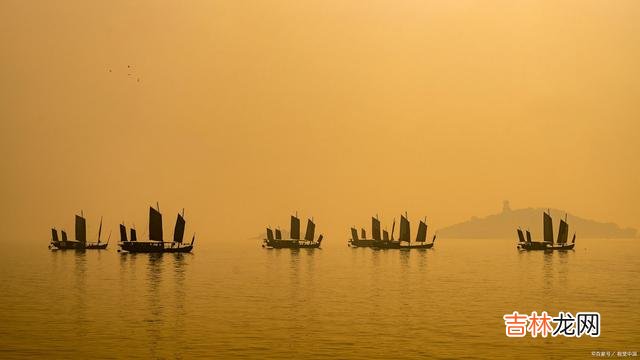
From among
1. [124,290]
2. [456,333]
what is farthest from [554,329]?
[124,290]

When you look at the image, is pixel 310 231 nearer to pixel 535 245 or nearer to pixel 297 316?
pixel 535 245

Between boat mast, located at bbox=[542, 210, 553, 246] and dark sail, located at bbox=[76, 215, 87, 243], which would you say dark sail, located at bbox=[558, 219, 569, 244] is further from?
dark sail, located at bbox=[76, 215, 87, 243]

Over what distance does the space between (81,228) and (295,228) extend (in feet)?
155

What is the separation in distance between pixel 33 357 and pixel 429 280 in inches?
2124

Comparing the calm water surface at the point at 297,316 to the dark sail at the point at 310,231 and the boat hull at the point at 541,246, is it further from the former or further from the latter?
the dark sail at the point at 310,231

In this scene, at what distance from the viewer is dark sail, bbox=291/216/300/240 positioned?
172 meters

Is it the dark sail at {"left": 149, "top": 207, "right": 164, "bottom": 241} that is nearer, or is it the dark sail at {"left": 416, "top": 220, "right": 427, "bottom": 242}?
the dark sail at {"left": 149, "top": 207, "right": 164, "bottom": 241}

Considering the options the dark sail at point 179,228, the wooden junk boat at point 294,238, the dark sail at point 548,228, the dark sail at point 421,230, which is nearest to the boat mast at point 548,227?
the dark sail at point 548,228

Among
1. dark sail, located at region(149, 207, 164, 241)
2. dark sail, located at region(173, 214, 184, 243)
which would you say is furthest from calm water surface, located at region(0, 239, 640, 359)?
dark sail, located at region(173, 214, 184, 243)

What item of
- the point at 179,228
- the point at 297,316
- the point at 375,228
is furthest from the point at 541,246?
the point at 297,316

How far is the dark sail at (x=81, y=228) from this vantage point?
153 metres

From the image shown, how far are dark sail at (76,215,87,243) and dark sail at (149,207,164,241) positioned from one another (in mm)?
32401

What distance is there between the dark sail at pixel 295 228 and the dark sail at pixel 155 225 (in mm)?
49837

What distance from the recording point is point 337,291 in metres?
65.6
